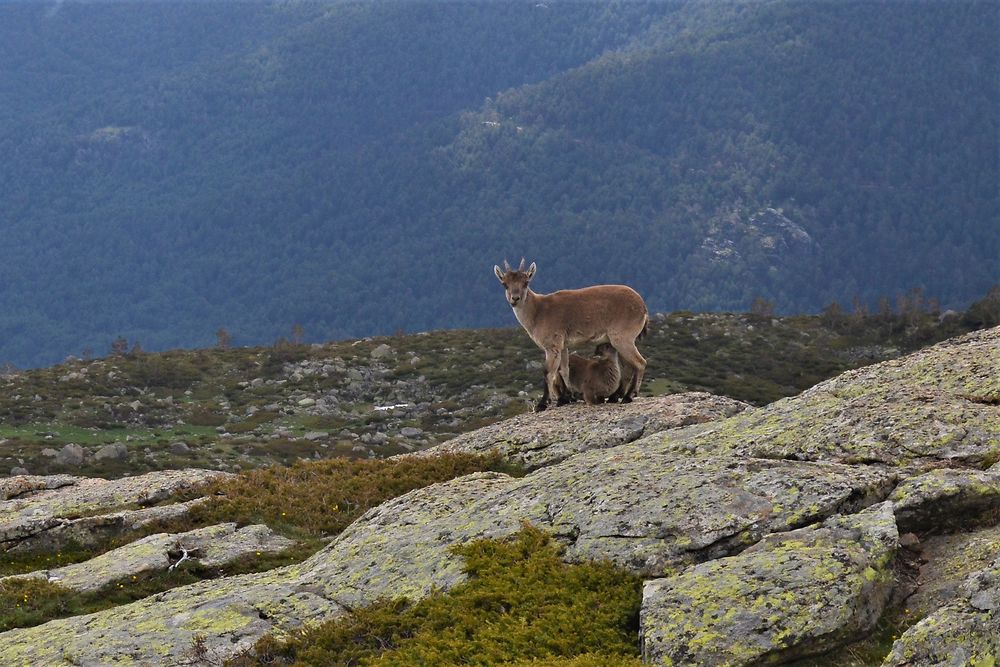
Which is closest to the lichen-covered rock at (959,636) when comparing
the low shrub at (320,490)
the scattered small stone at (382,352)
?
the low shrub at (320,490)

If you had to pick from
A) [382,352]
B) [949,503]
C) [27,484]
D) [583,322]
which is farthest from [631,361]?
[382,352]

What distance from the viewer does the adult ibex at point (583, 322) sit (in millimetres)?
26172

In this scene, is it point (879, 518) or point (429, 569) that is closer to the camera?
point (879, 518)

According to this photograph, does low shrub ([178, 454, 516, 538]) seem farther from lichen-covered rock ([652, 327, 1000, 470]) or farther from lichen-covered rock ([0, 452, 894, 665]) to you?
lichen-covered rock ([652, 327, 1000, 470])

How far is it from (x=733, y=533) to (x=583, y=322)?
12.1 metres

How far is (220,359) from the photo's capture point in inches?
3671

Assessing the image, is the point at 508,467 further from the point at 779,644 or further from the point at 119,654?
the point at 779,644

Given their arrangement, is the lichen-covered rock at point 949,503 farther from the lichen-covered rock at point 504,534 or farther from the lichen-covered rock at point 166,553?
the lichen-covered rock at point 166,553

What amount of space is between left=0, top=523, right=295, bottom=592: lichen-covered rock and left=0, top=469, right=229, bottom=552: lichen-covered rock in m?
1.43

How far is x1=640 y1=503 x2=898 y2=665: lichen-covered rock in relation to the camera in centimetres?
1239

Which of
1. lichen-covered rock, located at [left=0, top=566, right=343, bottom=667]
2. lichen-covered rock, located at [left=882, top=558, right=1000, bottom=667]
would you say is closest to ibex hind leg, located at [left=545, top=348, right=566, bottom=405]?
lichen-covered rock, located at [left=0, top=566, right=343, bottom=667]

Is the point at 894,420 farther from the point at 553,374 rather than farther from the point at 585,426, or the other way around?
the point at 553,374

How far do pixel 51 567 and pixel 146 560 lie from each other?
2744mm

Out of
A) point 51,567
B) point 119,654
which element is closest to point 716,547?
point 119,654
